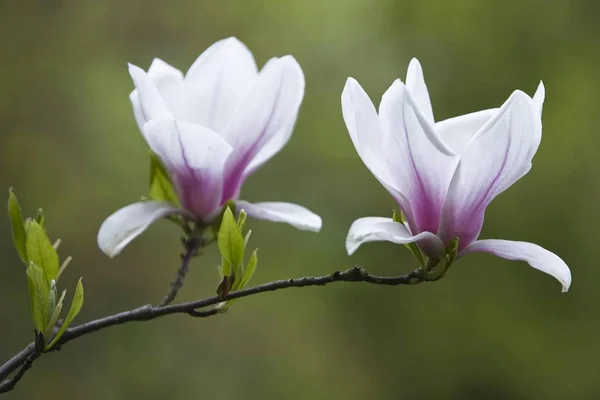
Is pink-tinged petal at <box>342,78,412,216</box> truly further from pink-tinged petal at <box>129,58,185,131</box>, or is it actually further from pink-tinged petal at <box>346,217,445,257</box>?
pink-tinged petal at <box>129,58,185,131</box>

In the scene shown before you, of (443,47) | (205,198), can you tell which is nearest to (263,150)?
(205,198)

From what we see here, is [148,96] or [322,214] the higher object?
[148,96]

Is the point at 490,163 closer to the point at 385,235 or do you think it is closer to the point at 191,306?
the point at 385,235

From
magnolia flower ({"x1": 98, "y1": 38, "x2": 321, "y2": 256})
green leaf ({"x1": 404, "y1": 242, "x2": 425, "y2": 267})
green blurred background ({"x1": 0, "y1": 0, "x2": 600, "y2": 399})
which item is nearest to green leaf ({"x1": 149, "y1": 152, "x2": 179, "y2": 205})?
magnolia flower ({"x1": 98, "y1": 38, "x2": 321, "y2": 256})

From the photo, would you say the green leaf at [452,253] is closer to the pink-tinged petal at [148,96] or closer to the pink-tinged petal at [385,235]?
the pink-tinged petal at [385,235]

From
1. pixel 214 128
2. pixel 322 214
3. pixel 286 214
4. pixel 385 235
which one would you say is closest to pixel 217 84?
pixel 214 128

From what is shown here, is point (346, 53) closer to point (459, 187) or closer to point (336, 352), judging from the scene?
point (336, 352)
